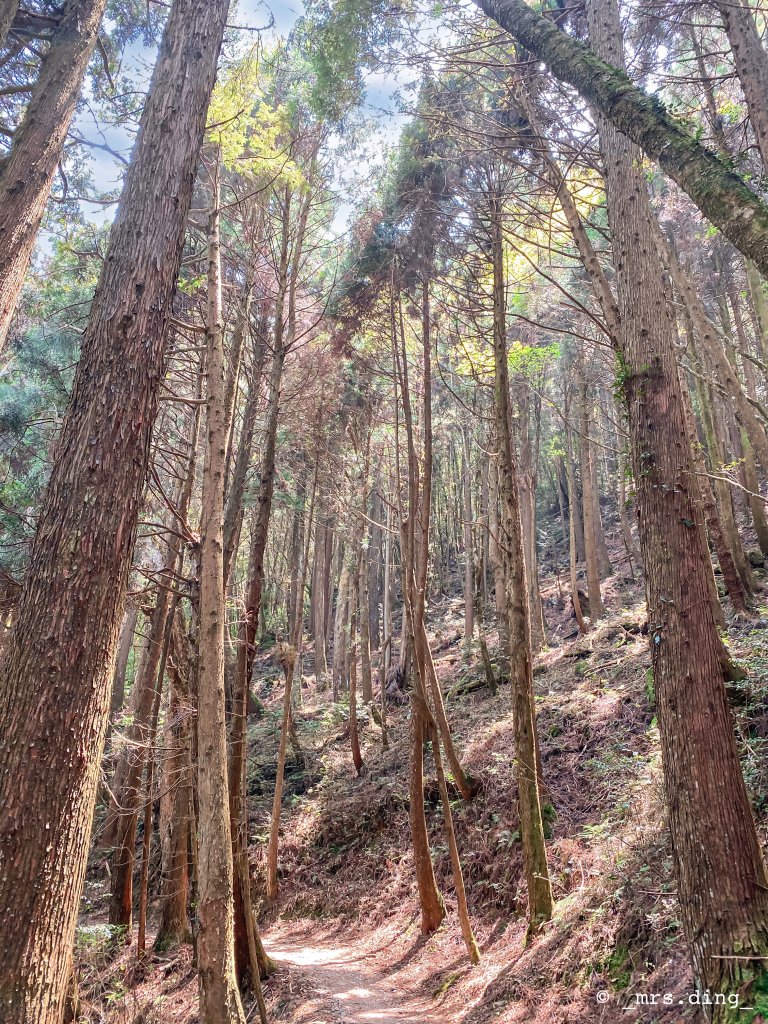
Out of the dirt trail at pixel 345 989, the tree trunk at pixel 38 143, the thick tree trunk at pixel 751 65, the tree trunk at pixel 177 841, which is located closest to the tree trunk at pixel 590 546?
the thick tree trunk at pixel 751 65

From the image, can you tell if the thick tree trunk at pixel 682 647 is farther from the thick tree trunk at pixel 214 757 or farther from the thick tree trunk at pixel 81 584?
the thick tree trunk at pixel 81 584

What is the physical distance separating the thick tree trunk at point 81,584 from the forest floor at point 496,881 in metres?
3.48

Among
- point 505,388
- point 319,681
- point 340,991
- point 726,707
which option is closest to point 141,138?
point 505,388

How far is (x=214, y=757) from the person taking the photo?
473cm

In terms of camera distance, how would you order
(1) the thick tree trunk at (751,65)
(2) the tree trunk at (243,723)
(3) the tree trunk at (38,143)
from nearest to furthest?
1. (3) the tree trunk at (38,143)
2. (1) the thick tree trunk at (751,65)
3. (2) the tree trunk at (243,723)

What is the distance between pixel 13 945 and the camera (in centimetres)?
258

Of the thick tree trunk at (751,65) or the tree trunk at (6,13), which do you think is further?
the thick tree trunk at (751,65)

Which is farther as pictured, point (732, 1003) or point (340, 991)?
point (340, 991)

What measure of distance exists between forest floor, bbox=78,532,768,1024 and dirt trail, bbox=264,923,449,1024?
3 centimetres

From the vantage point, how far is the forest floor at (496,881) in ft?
15.4

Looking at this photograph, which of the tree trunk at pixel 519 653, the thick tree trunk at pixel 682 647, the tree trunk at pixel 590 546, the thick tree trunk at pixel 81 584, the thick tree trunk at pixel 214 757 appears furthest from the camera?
the tree trunk at pixel 590 546

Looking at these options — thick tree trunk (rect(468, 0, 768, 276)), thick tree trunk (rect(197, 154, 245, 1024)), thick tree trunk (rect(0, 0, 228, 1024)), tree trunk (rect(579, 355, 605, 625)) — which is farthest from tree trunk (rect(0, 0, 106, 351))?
tree trunk (rect(579, 355, 605, 625))

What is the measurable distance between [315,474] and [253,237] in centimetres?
525

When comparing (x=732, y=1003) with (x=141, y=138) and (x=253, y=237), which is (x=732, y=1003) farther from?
(x=253, y=237)
